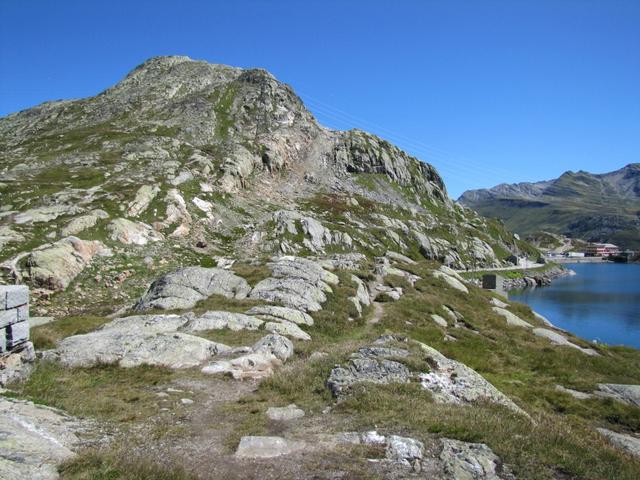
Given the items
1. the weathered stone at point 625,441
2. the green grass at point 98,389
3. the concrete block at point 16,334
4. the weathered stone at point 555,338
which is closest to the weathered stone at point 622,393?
the weathered stone at point 625,441

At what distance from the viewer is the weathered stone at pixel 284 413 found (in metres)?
12.9

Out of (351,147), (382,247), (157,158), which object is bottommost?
(382,247)

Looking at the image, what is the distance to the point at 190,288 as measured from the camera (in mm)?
30688

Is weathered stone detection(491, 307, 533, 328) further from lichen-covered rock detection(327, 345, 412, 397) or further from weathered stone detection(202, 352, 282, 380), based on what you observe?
weathered stone detection(202, 352, 282, 380)

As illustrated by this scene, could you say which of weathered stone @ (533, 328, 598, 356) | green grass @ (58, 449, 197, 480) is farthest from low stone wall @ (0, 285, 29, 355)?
weathered stone @ (533, 328, 598, 356)

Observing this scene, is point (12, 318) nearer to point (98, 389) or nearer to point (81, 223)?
point (98, 389)

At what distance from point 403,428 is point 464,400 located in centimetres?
451

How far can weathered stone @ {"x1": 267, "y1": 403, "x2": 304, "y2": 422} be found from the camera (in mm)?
12931

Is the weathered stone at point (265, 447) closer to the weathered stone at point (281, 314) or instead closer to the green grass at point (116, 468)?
the green grass at point (116, 468)

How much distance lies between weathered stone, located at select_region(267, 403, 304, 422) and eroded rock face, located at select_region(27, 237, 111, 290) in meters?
33.2

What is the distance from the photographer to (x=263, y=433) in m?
11.7

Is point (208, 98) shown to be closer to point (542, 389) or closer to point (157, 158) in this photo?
point (157, 158)

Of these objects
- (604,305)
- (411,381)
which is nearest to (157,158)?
(411,381)

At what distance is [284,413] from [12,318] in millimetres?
10540
